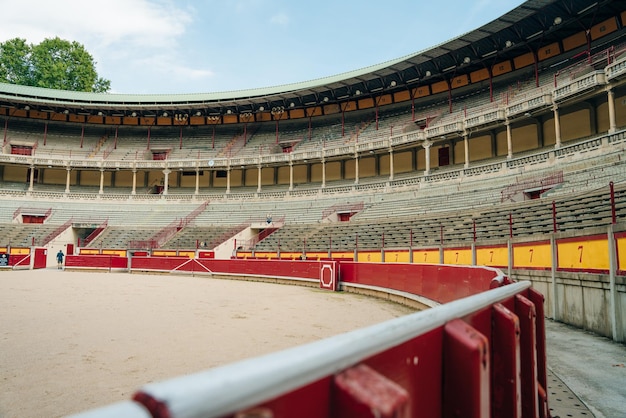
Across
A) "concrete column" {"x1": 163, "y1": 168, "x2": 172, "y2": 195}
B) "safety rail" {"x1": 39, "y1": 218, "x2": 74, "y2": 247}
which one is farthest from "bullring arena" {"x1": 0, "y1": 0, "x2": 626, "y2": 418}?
"concrete column" {"x1": 163, "y1": 168, "x2": 172, "y2": 195}

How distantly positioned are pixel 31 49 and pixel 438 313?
85756mm

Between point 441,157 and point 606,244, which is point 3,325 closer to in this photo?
point 606,244

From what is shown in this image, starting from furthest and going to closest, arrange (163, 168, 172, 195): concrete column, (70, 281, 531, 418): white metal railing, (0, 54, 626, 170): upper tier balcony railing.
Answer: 1. (163, 168, 172, 195): concrete column
2. (0, 54, 626, 170): upper tier balcony railing
3. (70, 281, 531, 418): white metal railing

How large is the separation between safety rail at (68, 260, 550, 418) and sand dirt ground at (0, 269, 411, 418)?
3.91 m

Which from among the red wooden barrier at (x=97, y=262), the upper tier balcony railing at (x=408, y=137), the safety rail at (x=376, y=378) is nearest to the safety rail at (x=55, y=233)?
the red wooden barrier at (x=97, y=262)

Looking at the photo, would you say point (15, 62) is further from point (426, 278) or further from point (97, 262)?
point (426, 278)

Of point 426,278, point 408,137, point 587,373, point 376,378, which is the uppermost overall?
point 408,137

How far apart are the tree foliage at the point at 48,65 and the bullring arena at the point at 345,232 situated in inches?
1022

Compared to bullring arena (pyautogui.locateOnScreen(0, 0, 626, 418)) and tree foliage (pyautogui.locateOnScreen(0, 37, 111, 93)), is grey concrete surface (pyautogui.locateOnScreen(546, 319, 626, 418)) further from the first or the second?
tree foliage (pyautogui.locateOnScreen(0, 37, 111, 93))

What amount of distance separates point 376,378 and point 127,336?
25.3ft

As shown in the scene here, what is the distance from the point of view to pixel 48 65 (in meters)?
67.2

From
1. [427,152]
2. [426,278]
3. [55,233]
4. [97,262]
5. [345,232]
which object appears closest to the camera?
[426,278]

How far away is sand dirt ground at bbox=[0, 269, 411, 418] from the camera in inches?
193

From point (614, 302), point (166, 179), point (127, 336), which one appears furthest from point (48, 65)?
point (614, 302)
